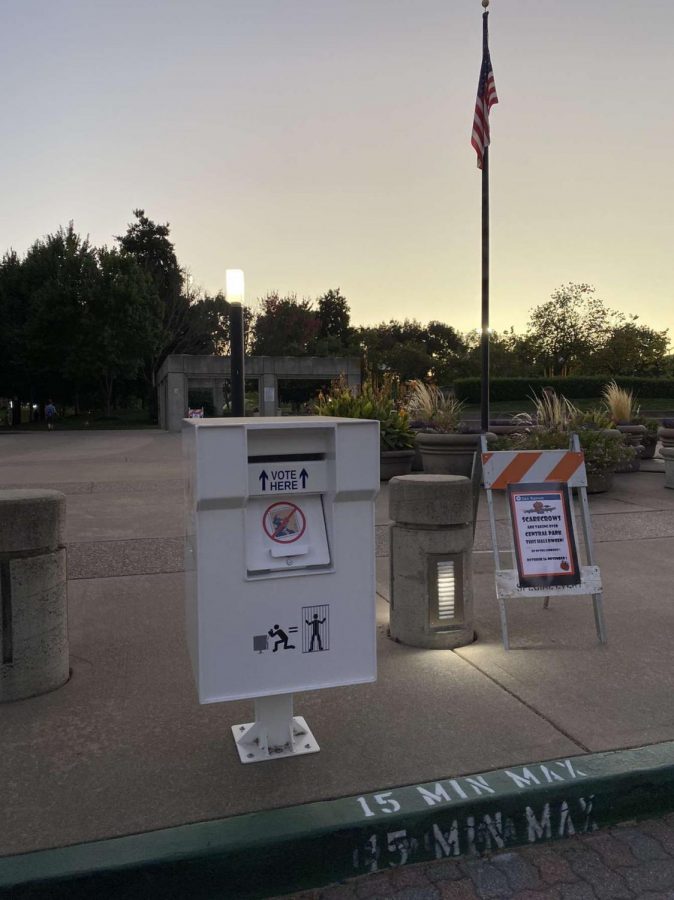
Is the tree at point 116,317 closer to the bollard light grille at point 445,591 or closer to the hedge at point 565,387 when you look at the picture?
the hedge at point 565,387

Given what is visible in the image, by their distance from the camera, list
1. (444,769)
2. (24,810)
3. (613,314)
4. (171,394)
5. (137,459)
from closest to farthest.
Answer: (24,810)
(444,769)
(137,459)
(171,394)
(613,314)

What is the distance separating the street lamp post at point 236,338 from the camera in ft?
17.3

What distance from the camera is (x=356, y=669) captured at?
2.99 m

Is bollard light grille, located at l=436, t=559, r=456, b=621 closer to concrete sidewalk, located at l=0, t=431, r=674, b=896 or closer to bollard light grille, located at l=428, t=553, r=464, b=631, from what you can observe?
bollard light grille, located at l=428, t=553, r=464, b=631

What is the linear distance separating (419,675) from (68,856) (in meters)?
2.10

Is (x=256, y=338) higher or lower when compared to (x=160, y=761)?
higher

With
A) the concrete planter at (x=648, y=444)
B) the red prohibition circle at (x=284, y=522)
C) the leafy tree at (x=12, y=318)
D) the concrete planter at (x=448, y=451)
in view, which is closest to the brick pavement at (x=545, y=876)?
the red prohibition circle at (x=284, y=522)

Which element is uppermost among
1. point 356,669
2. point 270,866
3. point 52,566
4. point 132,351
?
point 132,351

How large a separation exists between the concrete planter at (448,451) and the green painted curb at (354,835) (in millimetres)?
8675

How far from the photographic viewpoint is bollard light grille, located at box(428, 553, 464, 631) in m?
4.34

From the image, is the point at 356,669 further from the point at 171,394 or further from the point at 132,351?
the point at 132,351

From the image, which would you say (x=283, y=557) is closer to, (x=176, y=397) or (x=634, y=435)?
(x=634, y=435)

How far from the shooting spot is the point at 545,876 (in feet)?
8.48

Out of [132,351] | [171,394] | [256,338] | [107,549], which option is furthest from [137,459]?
[256,338]
